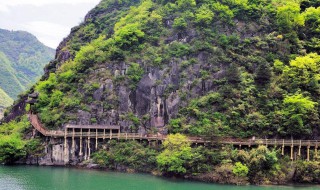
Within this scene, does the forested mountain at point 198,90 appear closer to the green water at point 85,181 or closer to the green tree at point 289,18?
the green tree at point 289,18

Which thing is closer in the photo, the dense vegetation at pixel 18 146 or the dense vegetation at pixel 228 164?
the dense vegetation at pixel 228 164

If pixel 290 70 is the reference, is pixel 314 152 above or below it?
below

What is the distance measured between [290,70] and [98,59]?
96.6 feet

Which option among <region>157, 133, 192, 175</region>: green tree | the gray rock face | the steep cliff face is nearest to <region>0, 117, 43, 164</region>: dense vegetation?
the steep cliff face

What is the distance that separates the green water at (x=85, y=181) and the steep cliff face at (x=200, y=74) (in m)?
8.87

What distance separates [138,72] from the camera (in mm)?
64625

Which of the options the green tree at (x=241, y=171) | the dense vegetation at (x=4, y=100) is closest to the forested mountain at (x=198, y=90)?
the green tree at (x=241, y=171)

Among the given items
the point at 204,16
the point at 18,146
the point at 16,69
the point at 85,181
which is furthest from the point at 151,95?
the point at 16,69

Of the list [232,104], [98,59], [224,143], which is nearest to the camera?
[224,143]

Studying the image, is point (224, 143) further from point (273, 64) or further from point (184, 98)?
point (273, 64)

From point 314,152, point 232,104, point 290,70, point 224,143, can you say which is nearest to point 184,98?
point 232,104

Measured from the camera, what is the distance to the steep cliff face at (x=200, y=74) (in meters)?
55.8

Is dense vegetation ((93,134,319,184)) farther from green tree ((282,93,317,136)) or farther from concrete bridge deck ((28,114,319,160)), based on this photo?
green tree ((282,93,317,136))

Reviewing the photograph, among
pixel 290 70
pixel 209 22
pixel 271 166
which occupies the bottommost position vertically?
pixel 271 166
